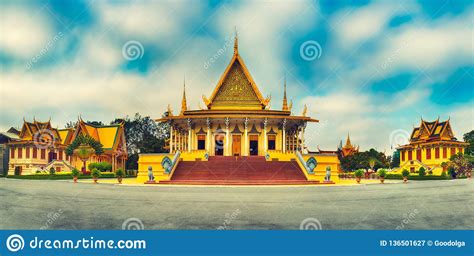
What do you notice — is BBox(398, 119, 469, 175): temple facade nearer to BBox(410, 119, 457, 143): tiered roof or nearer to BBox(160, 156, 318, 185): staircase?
BBox(410, 119, 457, 143): tiered roof

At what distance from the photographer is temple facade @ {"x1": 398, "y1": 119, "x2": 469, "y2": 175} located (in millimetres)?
34500

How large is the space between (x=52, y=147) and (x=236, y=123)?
2341 centimetres

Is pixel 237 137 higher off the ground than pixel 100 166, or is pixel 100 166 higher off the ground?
pixel 237 137

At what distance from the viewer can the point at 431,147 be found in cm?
3581

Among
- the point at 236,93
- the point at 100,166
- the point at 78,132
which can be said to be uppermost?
the point at 236,93

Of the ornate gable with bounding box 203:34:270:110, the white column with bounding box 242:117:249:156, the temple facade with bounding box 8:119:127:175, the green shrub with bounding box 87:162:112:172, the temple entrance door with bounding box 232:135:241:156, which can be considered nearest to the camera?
the white column with bounding box 242:117:249:156

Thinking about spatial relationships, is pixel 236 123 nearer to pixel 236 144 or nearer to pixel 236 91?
pixel 236 144

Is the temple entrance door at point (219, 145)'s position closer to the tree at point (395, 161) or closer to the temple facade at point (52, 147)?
the temple facade at point (52, 147)

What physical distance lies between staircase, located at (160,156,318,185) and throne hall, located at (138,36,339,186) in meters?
0.06

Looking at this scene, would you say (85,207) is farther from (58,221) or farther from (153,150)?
(153,150)

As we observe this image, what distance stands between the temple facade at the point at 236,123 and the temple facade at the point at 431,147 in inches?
453

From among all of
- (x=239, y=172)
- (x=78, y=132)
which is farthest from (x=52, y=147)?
(x=239, y=172)

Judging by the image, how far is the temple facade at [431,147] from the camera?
113ft

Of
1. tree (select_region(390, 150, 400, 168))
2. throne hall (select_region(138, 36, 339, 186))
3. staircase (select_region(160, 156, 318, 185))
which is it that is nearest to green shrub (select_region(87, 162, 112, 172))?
throne hall (select_region(138, 36, 339, 186))
